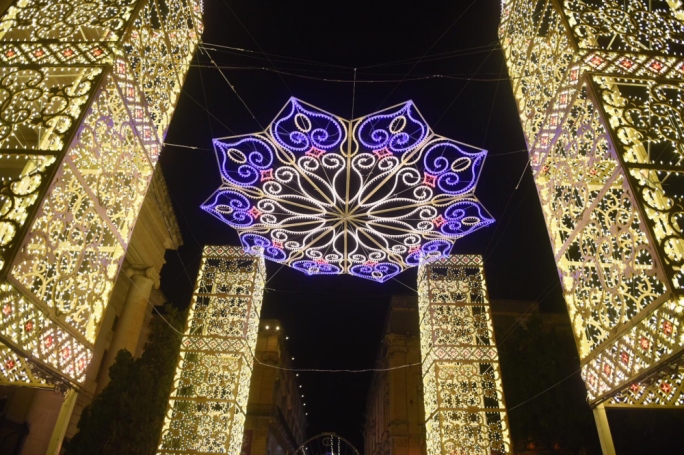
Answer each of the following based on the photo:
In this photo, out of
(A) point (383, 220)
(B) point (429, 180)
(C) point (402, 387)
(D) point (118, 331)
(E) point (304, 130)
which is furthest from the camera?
(C) point (402, 387)

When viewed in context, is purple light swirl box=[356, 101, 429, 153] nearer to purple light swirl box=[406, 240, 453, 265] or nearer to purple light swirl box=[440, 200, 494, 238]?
purple light swirl box=[440, 200, 494, 238]

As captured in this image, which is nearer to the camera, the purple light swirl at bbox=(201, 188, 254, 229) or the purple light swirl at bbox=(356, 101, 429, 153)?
the purple light swirl at bbox=(356, 101, 429, 153)

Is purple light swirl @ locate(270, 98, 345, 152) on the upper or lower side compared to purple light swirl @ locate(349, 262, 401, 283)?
upper

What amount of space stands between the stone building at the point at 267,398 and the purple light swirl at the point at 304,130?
15.8 m

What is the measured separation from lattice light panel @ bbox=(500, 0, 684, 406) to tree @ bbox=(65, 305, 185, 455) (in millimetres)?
9296

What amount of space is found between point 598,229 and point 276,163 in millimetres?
5562

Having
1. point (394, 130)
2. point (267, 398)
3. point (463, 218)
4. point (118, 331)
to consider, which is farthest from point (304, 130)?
point (267, 398)

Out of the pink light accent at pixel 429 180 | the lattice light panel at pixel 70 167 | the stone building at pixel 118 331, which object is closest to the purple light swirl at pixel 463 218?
the pink light accent at pixel 429 180

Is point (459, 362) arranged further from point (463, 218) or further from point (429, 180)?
point (429, 180)

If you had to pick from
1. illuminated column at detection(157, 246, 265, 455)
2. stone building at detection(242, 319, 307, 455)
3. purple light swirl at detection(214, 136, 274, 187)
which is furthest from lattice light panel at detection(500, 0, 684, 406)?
stone building at detection(242, 319, 307, 455)

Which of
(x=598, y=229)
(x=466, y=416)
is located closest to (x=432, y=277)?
(x=466, y=416)

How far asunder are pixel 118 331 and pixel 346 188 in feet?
32.3

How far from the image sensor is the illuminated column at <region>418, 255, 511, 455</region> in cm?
983

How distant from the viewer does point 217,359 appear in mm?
10367
